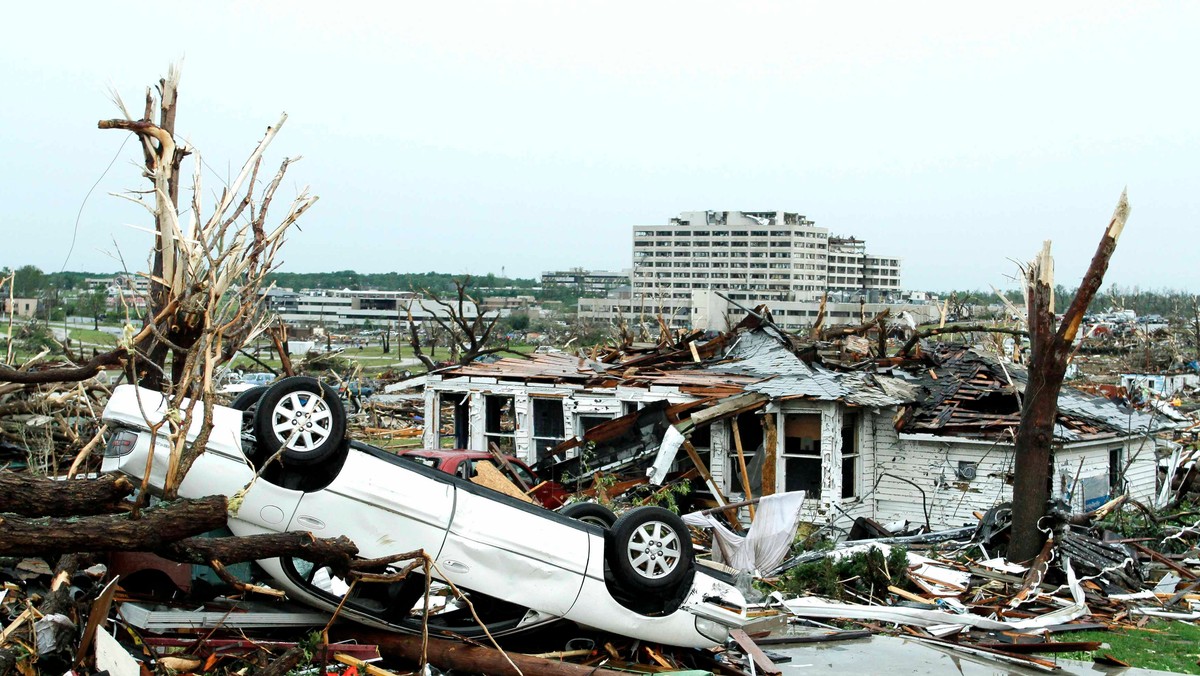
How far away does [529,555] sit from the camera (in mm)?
8266

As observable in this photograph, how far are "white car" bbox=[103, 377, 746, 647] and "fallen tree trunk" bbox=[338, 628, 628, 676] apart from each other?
0.12 m

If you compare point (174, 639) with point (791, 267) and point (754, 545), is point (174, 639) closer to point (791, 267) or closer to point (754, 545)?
point (754, 545)

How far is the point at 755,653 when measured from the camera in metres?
8.93

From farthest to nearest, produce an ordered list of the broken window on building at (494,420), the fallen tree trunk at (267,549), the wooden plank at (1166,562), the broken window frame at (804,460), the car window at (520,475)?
the broken window on building at (494,420) < the broken window frame at (804,460) < the car window at (520,475) < the wooden plank at (1166,562) < the fallen tree trunk at (267,549)

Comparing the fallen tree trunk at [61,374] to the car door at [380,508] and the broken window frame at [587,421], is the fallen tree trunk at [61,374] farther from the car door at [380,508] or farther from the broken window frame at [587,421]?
the broken window frame at [587,421]

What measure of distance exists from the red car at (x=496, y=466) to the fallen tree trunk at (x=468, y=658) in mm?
6903

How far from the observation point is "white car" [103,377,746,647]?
7.65m

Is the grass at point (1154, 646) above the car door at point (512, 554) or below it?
below

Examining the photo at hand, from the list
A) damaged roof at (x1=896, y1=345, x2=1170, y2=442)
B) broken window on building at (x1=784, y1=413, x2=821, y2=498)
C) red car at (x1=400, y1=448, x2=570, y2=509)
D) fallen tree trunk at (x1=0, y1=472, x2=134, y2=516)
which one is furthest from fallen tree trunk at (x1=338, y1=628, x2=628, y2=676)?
damaged roof at (x1=896, y1=345, x2=1170, y2=442)

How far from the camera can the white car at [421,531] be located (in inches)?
301

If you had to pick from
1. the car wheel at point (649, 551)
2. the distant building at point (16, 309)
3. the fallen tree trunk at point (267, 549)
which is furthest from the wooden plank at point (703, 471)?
the fallen tree trunk at point (267, 549)

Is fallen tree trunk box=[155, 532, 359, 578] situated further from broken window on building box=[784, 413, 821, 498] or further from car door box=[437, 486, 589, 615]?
broken window on building box=[784, 413, 821, 498]

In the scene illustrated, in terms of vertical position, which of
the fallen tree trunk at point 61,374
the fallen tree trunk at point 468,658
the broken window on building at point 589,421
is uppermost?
the fallen tree trunk at point 61,374

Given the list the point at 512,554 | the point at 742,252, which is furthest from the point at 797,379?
the point at 742,252
